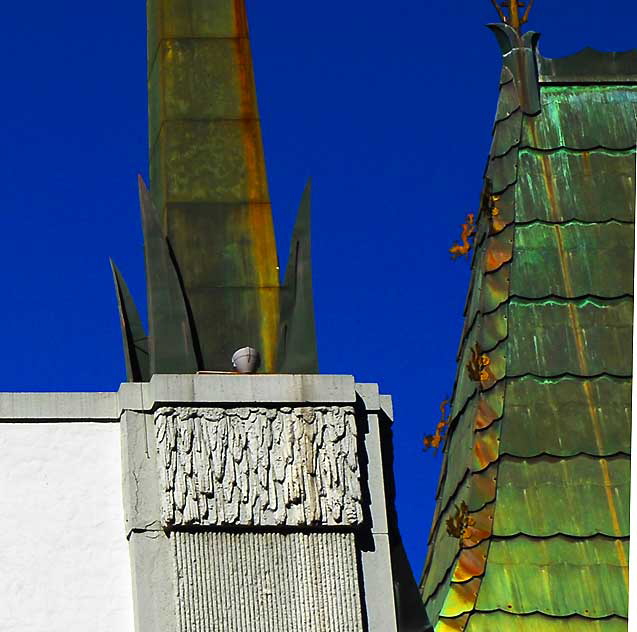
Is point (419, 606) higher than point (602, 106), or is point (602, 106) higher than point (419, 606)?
point (602, 106)

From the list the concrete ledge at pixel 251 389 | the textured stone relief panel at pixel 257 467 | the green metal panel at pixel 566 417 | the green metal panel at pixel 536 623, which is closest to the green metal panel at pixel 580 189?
the green metal panel at pixel 566 417

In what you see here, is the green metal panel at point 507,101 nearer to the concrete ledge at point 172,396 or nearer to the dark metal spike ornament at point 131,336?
the dark metal spike ornament at point 131,336

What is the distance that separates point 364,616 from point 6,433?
2089 millimetres

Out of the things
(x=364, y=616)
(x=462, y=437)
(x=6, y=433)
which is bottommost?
(x=364, y=616)

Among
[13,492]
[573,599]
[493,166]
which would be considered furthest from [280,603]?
[493,166]

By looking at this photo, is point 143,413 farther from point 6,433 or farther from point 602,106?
point 602,106

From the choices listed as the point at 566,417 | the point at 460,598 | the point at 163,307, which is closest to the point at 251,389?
the point at 163,307

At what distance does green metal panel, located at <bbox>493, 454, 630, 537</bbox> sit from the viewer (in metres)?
29.4

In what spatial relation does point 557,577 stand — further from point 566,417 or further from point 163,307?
point 163,307

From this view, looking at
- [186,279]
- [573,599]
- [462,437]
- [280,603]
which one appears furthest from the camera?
[462,437]

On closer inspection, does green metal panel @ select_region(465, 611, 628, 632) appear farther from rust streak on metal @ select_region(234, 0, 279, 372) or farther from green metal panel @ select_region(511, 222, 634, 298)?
rust streak on metal @ select_region(234, 0, 279, 372)

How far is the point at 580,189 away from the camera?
3250 cm

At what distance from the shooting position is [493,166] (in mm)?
32969

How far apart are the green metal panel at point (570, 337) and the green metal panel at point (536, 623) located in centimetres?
357
